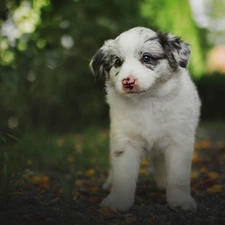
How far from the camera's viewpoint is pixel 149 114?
11.8ft

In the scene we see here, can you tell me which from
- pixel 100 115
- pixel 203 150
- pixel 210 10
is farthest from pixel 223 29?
pixel 203 150

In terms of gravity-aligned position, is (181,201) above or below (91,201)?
above

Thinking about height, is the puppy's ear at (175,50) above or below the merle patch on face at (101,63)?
above

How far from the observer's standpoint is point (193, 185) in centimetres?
440

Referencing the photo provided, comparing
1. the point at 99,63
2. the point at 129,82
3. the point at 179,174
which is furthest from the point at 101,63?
the point at 179,174

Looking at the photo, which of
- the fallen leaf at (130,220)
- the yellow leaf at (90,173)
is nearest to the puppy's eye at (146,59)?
the fallen leaf at (130,220)

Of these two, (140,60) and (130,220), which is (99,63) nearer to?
(140,60)

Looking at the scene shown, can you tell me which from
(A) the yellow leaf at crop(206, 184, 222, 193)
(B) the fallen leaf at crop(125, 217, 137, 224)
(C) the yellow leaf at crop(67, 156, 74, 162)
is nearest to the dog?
(B) the fallen leaf at crop(125, 217, 137, 224)

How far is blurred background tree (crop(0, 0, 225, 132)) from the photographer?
495 centimetres

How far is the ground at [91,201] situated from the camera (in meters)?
2.89

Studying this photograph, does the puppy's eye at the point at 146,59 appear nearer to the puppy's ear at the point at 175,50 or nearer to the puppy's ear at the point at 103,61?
the puppy's ear at the point at 175,50

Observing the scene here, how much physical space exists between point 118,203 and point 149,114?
32.2 inches

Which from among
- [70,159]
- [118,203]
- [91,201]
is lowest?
[70,159]

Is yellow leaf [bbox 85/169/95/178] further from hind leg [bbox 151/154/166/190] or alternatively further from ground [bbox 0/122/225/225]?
hind leg [bbox 151/154/166/190]
